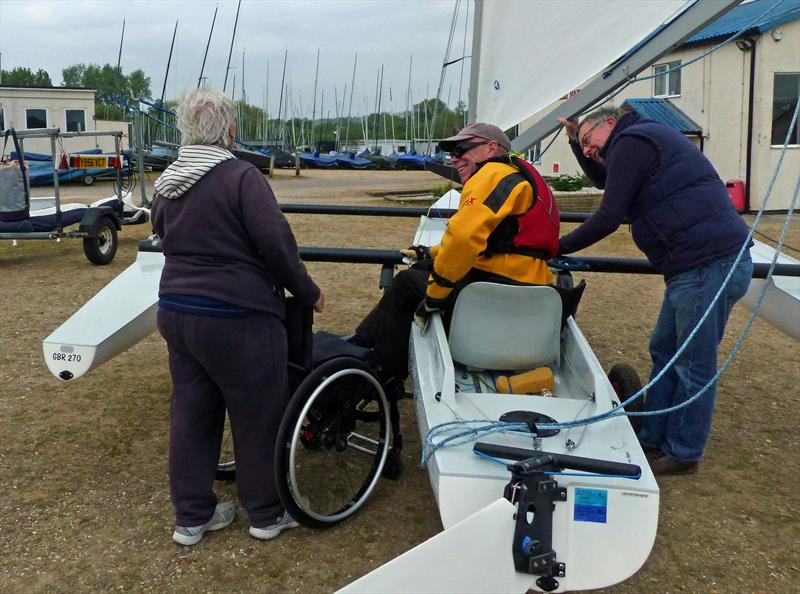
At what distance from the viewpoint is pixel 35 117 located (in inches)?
968

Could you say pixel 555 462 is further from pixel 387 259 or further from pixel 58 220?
pixel 58 220

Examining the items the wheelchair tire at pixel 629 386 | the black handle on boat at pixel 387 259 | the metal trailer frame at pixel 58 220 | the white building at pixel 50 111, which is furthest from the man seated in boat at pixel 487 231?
the white building at pixel 50 111

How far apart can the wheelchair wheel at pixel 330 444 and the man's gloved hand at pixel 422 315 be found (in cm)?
45

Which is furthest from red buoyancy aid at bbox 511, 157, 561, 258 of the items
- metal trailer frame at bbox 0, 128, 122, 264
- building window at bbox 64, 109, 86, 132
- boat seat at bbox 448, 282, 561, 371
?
building window at bbox 64, 109, 86, 132

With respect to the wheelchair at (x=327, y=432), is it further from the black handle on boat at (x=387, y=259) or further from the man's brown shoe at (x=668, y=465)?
the man's brown shoe at (x=668, y=465)

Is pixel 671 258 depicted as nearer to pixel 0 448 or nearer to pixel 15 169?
pixel 0 448

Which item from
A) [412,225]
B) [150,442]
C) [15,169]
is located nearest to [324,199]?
[412,225]

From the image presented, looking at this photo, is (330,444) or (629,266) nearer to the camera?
(330,444)

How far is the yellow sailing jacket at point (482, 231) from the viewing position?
3119 millimetres

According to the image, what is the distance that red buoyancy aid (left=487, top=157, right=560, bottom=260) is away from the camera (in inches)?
128

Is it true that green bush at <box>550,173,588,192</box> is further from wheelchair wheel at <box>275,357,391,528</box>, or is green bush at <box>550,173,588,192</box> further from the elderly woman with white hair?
the elderly woman with white hair

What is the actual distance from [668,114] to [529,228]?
46.0 feet

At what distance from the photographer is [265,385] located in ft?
9.43

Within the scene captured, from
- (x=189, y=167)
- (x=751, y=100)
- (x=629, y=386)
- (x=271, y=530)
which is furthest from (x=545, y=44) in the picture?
(x=751, y=100)
